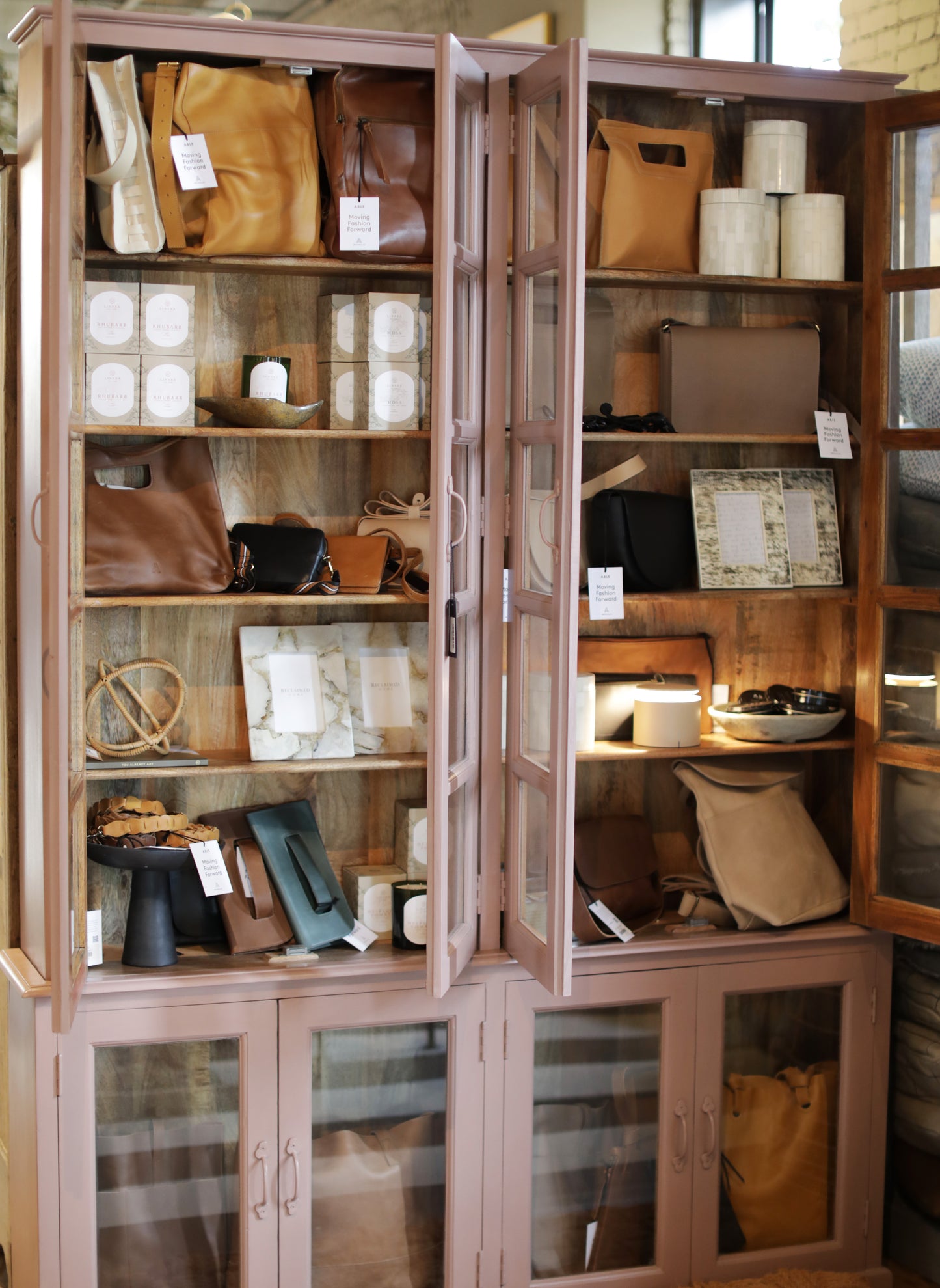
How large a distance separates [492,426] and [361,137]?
25.5 inches

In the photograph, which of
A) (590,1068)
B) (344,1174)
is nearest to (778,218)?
(590,1068)

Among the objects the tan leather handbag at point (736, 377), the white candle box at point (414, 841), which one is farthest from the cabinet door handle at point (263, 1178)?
the tan leather handbag at point (736, 377)

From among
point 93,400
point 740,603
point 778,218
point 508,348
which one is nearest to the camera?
point 93,400

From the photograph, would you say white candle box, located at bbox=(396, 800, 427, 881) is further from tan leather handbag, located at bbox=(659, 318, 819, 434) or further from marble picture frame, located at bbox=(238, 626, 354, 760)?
tan leather handbag, located at bbox=(659, 318, 819, 434)

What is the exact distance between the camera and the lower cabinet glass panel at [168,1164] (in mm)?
2404

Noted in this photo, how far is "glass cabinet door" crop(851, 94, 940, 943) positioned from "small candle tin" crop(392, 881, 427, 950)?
1027 millimetres

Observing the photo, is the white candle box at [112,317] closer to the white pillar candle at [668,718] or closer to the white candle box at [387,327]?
the white candle box at [387,327]

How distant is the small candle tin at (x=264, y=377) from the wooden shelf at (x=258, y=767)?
783 mm

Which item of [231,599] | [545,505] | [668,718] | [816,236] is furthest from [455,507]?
[816,236]

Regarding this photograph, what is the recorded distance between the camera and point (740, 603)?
2.97 meters

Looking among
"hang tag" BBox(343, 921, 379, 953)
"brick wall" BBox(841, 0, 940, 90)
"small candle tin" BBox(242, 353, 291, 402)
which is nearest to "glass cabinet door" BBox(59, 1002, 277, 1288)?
"hang tag" BBox(343, 921, 379, 953)

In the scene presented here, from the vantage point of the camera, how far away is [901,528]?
2.62 metres

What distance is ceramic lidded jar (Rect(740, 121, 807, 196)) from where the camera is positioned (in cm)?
267

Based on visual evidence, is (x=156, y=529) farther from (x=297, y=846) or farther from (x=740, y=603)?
(x=740, y=603)
